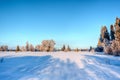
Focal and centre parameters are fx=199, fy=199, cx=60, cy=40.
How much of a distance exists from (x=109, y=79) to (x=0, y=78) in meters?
6.78

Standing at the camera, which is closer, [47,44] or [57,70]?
[57,70]

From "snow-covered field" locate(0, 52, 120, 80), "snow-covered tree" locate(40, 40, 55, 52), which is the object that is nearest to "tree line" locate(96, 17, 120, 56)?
"snow-covered field" locate(0, 52, 120, 80)

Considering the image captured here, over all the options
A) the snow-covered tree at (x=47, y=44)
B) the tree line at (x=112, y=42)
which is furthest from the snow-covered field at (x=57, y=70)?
the snow-covered tree at (x=47, y=44)

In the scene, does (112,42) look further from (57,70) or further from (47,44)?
(47,44)

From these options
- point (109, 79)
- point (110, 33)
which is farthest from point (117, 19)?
point (109, 79)

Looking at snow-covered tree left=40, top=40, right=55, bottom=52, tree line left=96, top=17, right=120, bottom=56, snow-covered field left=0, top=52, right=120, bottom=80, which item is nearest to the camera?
snow-covered field left=0, top=52, right=120, bottom=80

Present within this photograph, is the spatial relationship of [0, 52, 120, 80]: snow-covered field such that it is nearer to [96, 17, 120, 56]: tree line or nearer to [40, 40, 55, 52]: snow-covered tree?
[96, 17, 120, 56]: tree line

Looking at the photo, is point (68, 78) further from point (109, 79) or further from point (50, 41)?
point (50, 41)

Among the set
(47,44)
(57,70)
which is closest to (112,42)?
(57,70)

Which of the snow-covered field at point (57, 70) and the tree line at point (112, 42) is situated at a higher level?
the tree line at point (112, 42)

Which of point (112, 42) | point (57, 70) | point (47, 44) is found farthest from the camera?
point (47, 44)

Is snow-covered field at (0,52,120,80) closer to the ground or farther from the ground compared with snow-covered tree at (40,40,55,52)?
closer to the ground

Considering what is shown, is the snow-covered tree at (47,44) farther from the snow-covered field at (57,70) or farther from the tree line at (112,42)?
the snow-covered field at (57,70)

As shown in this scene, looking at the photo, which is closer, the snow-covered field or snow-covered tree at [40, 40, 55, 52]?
the snow-covered field
